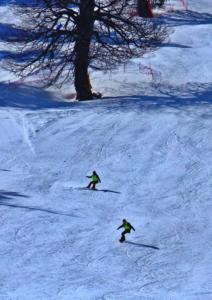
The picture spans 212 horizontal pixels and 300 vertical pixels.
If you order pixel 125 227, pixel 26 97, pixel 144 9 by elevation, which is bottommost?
pixel 125 227

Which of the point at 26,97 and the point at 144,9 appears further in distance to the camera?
Answer: the point at 144,9

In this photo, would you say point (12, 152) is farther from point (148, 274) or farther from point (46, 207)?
point (148, 274)

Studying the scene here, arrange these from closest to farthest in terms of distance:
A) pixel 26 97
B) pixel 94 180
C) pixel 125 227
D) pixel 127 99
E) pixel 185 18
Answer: pixel 125 227, pixel 94 180, pixel 127 99, pixel 26 97, pixel 185 18

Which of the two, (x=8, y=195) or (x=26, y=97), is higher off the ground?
(x=26, y=97)

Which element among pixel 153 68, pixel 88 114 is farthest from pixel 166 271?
pixel 153 68

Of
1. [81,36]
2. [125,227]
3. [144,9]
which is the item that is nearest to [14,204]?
[125,227]

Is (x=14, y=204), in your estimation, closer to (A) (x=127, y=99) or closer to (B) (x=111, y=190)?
(B) (x=111, y=190)

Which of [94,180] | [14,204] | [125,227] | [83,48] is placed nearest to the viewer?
[125,227]
